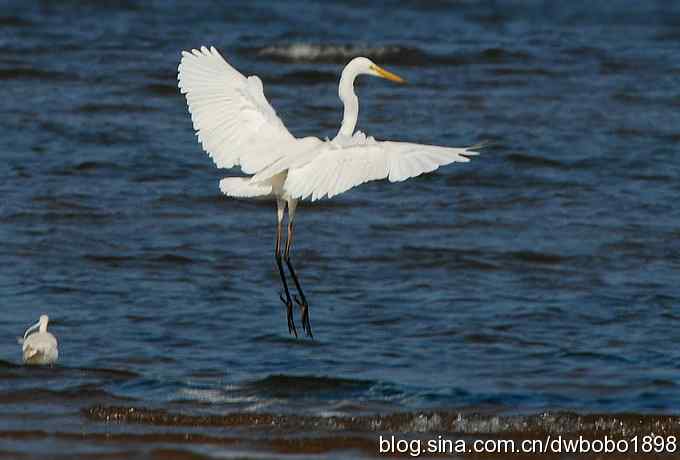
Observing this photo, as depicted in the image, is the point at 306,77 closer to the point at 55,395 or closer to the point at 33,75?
the point at 33,75

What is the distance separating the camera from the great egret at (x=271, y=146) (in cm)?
748

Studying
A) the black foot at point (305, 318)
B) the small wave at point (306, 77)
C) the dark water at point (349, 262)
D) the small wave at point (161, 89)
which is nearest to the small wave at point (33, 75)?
the dark water at point (349, 262)

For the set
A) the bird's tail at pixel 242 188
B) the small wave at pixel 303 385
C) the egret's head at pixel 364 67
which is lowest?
the small wave at pixel 303 385

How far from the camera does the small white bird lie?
8.26 meters

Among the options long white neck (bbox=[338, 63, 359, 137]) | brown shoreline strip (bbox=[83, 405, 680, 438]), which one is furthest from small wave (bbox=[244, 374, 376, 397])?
long white neck (bbox=[338, 63, 359, 137])

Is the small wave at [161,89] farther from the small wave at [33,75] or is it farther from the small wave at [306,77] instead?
the small wave at [306,77]

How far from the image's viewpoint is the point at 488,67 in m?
19.8

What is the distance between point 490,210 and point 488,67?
23.7 feet

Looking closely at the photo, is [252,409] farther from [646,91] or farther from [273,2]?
[273,2]

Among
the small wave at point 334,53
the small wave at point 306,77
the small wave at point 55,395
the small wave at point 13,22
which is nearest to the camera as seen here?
the small wave at point 55,395

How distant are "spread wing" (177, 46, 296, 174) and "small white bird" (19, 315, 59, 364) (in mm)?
1388

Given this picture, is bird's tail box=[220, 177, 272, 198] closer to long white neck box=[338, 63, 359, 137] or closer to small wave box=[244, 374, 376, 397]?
long white neck box=[338, 63, 359, 137]

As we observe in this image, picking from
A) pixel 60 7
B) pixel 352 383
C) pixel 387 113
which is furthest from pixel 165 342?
pixel 60 7

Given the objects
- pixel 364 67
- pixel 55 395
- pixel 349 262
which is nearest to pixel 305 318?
pixel 364 67
